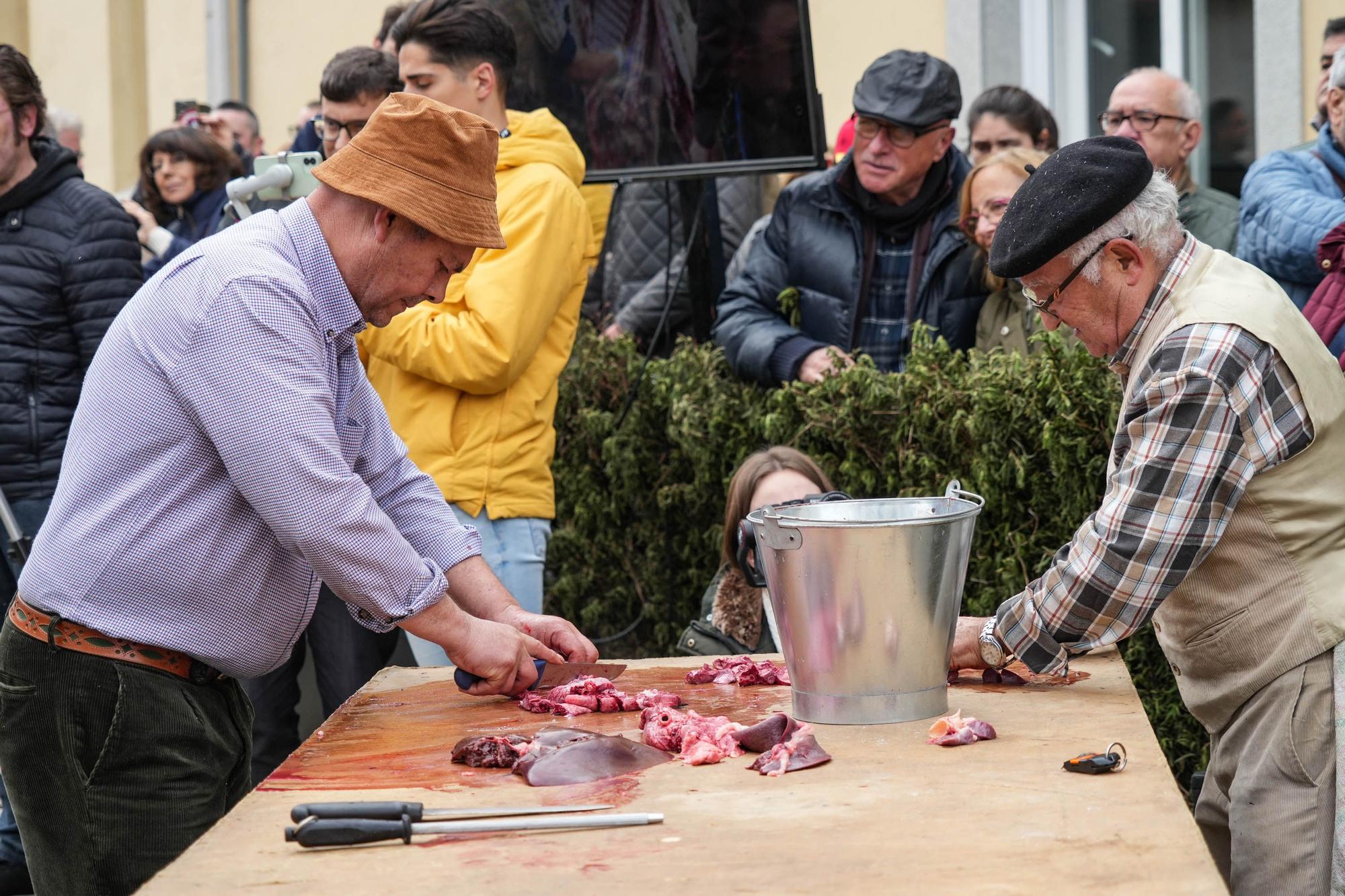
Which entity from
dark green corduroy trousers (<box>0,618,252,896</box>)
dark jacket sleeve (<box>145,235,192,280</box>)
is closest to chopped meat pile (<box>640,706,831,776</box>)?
dark green corduroy trousers (<box>0,618,252,896</box>)

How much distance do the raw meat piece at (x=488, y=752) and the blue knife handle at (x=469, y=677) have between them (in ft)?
1.44

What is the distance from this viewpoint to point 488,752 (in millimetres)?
2576

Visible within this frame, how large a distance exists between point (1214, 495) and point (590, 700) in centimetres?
123

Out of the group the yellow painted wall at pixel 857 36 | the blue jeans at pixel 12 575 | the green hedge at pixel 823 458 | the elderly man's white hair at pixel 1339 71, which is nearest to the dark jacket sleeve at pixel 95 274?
the blue jeans at pixel 12 575

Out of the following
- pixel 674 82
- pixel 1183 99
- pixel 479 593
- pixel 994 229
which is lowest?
pixel 479 593

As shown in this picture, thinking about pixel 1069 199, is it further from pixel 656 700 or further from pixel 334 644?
pixel 334 644

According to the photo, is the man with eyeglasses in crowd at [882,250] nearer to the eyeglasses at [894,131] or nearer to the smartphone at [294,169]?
the eyeglasses at [894,131]

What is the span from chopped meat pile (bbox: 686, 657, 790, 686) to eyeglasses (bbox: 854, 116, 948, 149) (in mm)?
2401

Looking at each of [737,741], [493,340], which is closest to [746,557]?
[737,741]

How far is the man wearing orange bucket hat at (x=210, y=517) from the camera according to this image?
2678 millimetres

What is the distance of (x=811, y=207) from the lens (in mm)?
5324

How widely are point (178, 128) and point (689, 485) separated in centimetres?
303

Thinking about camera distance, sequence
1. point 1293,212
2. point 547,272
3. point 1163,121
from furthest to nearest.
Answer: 1. point 1163,121
2. point 1293,212
3. point 547,272

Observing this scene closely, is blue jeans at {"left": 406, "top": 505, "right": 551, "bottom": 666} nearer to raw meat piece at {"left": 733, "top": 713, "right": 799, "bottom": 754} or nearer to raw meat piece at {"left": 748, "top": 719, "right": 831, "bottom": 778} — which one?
raw meat piece at {"left": 733, "top": 713, "right": 799, "bottom": 754}
